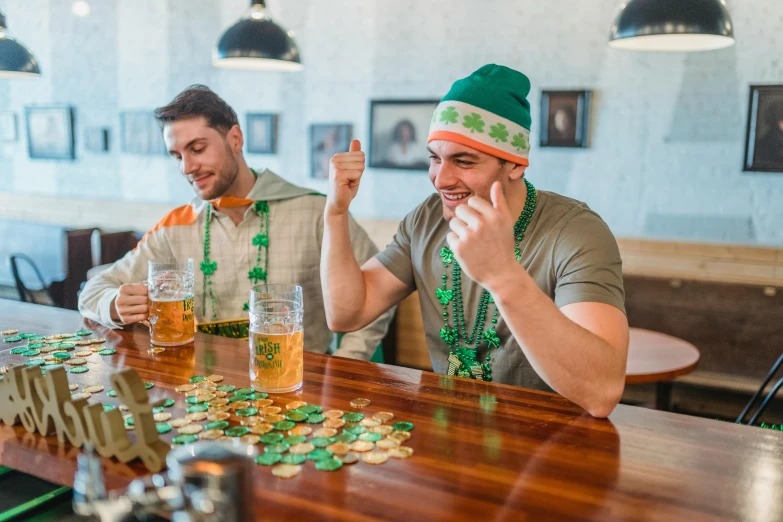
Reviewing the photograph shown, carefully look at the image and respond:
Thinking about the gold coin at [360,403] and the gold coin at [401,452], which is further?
the gold coin at [360,403]

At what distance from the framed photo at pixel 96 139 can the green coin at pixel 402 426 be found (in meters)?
6.81

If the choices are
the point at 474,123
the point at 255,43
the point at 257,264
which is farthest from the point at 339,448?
the point at 255,43

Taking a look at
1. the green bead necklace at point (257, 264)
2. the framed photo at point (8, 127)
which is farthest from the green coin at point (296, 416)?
the framed photo at point (8, 127)

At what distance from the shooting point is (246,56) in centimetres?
385

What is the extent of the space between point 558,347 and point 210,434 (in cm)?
67

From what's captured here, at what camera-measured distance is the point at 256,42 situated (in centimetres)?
388

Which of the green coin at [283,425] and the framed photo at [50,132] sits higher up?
the framed photo at [50,132]

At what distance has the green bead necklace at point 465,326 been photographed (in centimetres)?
178

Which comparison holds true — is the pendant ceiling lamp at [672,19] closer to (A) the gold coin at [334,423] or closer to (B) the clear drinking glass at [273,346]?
(B) the clear drinking glass at [273,346]

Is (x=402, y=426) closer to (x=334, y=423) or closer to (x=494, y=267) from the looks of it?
(x=334, y=423)

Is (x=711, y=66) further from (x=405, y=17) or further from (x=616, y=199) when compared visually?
(x=405, y=17)

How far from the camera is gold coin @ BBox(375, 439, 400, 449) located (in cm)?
113

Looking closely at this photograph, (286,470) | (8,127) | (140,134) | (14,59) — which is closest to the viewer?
(286,470)

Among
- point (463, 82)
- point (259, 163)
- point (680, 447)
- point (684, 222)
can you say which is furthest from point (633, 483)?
point (259, 163)
